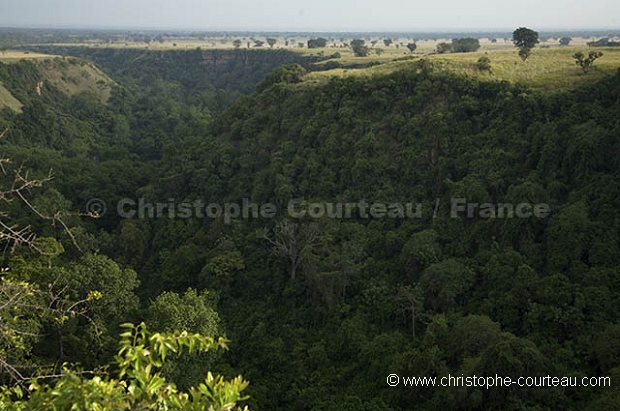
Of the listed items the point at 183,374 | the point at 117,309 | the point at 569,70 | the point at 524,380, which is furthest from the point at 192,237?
the point at 569,70

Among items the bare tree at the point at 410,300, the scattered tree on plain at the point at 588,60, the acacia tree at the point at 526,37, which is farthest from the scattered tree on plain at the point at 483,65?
the bare tree at the point at 410,300

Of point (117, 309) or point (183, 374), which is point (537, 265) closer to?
point (183, 374)

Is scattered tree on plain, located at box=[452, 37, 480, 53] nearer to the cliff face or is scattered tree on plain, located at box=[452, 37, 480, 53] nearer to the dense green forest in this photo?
the dense green forest

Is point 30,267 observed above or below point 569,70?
below

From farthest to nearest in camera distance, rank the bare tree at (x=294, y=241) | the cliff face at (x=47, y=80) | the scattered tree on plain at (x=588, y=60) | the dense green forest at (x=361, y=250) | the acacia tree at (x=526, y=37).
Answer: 1. the cliff face at (x=47, y=80)
2. the acacia tree at (x=526, y=37)
3. the scattered tree on plain at (x=588, y=60)
4. the bare tree at (x=294, y=241)
5. the dense green forest at (x=361, y=250)

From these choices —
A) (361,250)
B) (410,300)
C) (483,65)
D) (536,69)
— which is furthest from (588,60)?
(410,300)

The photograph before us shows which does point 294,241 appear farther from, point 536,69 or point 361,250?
point 536,69

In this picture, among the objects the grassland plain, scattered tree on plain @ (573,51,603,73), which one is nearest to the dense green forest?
the grassland plain

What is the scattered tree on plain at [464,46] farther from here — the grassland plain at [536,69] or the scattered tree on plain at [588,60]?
the scattered tree on plain at [588,60]
